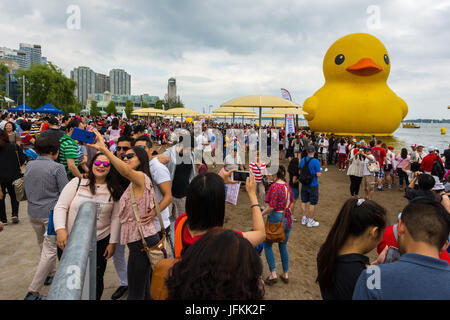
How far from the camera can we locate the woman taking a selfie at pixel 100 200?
2.60m

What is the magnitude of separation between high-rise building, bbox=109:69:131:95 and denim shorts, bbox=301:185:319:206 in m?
178

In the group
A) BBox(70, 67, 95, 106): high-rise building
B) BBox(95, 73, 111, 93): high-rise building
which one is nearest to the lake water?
BBox(70, 67, 95, 106): high-rise building

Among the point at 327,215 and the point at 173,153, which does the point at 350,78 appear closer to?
the point at 327,215

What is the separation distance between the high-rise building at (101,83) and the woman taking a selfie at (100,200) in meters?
183

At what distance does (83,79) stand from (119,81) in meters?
35.6

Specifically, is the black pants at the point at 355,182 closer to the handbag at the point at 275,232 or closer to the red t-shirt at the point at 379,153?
the red t-shirt at the point at 379,153

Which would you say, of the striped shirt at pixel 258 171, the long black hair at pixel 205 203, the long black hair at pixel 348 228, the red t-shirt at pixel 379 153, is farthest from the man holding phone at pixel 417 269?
the red t-shirt at pixel 379 153

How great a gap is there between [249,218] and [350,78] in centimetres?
1459

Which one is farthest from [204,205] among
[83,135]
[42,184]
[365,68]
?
[365,68]

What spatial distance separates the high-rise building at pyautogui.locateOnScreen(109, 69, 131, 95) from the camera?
164250mm

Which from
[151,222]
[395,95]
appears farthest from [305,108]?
[151,222]

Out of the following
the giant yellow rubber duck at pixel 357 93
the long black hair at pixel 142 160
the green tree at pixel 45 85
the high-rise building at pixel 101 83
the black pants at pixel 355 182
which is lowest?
the black pants at pixel 355 182

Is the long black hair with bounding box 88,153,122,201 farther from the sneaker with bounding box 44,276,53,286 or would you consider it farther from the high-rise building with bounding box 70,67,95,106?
the high-rise building with bounding box 70,67,95,106

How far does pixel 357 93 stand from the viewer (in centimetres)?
1688
